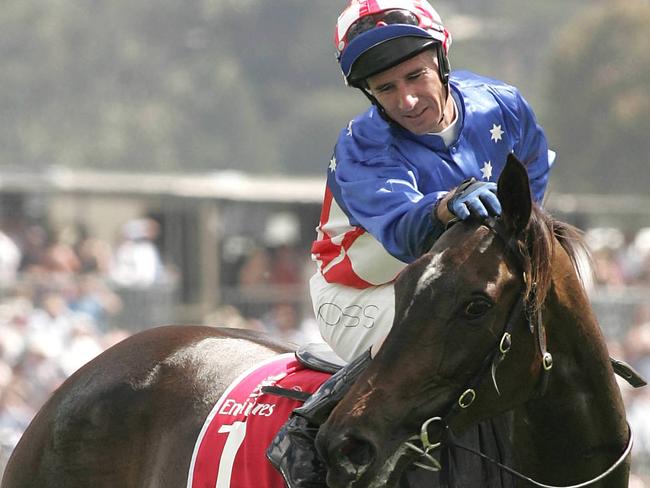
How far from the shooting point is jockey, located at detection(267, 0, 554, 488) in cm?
391

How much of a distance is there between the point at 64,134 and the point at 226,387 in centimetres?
1944

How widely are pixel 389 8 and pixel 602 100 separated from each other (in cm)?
1919

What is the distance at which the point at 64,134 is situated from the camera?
23594 millimetres

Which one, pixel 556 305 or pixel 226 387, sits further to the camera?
pixel 226 387

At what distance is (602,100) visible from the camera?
2269 cm

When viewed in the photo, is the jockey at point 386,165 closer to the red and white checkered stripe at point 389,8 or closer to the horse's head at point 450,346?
the red and white checkered stripe at point 389,8

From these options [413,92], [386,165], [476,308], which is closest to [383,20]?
[413,92]

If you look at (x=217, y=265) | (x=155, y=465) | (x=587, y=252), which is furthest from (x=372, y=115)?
(x=217, y=265)

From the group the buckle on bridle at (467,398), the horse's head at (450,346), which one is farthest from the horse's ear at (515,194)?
the buckle on bridle at (467,398)

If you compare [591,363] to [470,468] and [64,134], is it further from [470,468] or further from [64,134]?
[64,134]

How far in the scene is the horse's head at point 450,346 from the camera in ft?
11.4

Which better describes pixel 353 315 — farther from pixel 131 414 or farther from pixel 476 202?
pixel 131 414

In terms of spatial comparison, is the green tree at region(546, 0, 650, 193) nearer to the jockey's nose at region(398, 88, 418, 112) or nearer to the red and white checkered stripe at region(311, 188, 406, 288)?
the red and white checkered stripe at region(311, 188, 406, 288)

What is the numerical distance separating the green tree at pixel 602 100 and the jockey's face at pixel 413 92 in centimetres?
1804
